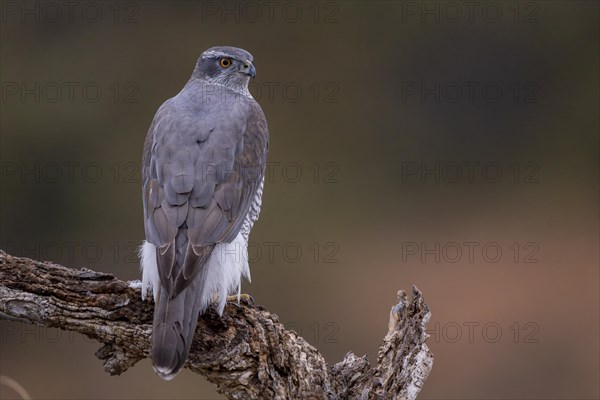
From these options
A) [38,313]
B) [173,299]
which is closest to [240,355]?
[173,299]

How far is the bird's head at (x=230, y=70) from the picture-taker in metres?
5.50

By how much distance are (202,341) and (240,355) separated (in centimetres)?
20

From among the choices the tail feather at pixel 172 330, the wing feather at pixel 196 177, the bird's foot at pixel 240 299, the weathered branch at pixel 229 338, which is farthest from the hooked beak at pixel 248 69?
the tail feather at pixel 172 330

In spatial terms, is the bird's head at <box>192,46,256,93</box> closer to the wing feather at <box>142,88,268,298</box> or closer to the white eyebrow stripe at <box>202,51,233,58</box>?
the white eyebrow stripe at <box>202,51,233,58</box>

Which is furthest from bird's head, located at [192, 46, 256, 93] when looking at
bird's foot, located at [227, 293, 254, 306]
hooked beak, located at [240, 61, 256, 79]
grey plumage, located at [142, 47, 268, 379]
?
bird's foot, located at [227, 293, 254, 306]

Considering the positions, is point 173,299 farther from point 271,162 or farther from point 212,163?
point 271,162

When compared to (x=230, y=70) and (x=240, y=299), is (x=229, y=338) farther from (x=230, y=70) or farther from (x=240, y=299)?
(x=230, y=70)

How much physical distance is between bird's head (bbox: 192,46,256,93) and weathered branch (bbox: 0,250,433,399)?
177 cm

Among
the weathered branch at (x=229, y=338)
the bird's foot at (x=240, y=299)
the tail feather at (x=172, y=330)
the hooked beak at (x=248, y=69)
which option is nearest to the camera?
the tail feather at (x=172, y=330)

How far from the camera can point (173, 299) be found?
3918mm

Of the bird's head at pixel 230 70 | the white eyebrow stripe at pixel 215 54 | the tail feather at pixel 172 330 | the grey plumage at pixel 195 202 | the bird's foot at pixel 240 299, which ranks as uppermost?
the white eyebrow stripe at pixel 215 54

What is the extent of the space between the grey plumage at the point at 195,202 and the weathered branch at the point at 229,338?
0.52 feet

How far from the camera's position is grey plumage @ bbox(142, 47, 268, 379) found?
12.8 feet

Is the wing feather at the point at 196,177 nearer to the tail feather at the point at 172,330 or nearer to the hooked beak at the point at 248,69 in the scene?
the tail feather at the point at 172,330
